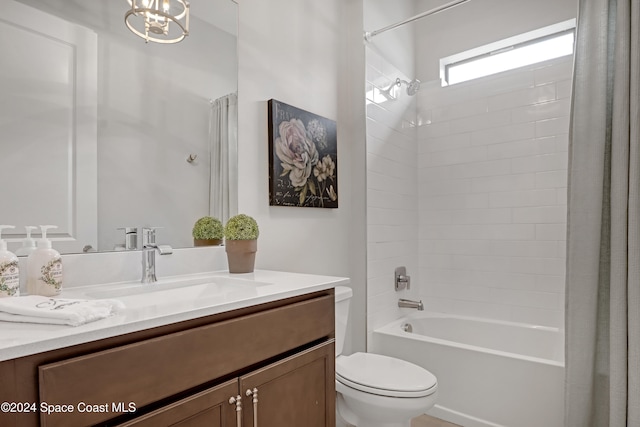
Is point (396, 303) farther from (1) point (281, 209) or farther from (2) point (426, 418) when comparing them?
(1) point (281, 209)

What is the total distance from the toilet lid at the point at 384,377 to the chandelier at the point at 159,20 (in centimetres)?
160

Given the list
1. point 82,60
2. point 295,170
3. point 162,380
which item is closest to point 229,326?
point 162,380

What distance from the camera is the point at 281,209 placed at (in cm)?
194

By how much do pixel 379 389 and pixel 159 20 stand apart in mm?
1716

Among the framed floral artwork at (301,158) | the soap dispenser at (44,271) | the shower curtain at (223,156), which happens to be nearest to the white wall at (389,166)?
the framed floral artwork at (301,158)

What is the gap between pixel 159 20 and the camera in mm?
1461

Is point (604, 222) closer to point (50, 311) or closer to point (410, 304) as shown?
point (410, 304)

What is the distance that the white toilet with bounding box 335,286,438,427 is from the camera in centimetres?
153

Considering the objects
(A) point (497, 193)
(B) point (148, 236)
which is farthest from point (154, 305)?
(A) point (497, 193)

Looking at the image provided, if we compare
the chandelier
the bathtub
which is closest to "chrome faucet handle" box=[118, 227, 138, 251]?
the chandelier

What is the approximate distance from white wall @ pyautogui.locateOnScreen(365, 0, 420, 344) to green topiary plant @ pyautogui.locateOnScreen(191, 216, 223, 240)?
1067 millimetres

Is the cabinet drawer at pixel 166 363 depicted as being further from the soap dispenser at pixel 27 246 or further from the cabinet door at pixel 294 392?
the soap dispenser at pixel 27 246

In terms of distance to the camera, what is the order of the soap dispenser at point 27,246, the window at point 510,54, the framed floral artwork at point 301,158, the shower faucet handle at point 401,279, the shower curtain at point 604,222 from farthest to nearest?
the shower faucet handle at point 401,279
the window at point 510,54
the framed floral artwork at point 301,158
the shower curtain at point 604,222
the soap dispenser at point 27,246

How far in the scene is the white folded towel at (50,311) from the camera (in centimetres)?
71
